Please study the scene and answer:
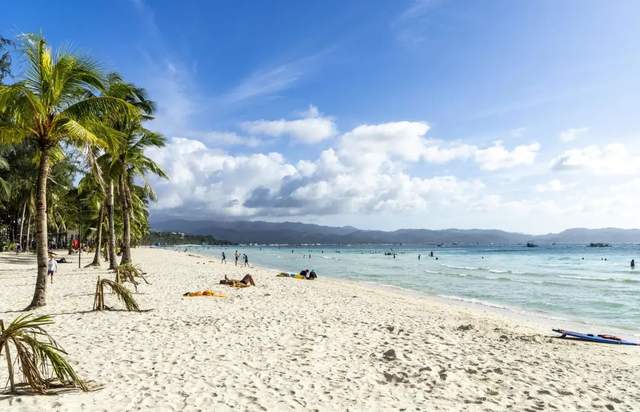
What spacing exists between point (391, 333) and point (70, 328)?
7.16m

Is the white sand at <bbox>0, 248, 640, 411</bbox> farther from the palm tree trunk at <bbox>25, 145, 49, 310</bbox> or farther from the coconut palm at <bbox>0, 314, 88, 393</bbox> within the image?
the palm tree trunk at <bbox>25, 145, 49, 310</bbox>

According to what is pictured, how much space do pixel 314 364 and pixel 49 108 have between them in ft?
29.9

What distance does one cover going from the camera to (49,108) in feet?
33.6

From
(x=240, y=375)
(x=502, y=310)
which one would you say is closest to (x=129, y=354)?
(x=240, y=375)

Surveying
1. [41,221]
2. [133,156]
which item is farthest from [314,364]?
[133,156]

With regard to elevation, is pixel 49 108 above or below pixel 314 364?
above

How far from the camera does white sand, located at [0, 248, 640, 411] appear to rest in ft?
17.6

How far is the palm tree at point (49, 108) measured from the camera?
9859mm

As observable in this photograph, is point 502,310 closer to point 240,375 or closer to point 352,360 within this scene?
point 352,360

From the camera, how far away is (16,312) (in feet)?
34.1

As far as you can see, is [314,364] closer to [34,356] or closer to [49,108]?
[34,356]

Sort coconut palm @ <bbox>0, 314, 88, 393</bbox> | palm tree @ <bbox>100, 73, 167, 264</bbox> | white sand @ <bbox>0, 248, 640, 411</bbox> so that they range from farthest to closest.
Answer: palm tree @ <bbox>100, 73, 167, 264</bbox>, white sand @ <bbox>0, 248, 640, 411</bbox>, coconut palm @ <bbox>0, 314, 88, 393</bbox>

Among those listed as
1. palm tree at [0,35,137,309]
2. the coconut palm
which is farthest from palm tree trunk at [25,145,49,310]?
the coconut palm

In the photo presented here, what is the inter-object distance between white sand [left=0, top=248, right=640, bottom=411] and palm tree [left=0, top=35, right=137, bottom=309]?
386 centimetres
